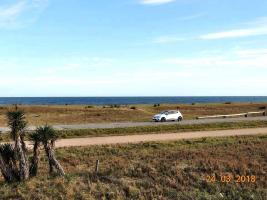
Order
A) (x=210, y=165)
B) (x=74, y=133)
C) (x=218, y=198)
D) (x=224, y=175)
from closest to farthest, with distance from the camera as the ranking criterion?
1. (x=218, y=198)
2. (x=224, y=175)
3. (x=210, y=165)
4. (x=74, y=133)

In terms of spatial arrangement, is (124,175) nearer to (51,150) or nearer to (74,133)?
(51,150)

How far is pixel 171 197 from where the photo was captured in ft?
49.9

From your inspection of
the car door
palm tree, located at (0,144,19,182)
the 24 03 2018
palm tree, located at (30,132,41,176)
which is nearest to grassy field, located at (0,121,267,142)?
the car door

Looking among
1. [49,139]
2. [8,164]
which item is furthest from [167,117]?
[8,164]

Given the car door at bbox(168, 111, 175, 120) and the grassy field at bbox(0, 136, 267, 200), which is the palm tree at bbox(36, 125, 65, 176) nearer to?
the grassy field at bbox(0, 136, 267, 200)

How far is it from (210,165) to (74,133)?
69.7ft

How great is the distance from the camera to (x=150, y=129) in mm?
42812

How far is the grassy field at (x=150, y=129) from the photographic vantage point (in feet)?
126

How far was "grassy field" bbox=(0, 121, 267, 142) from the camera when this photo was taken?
38.4m

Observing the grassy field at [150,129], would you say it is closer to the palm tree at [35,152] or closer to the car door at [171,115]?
the car door at [171,115]

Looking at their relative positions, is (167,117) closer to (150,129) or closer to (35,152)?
(150,129)

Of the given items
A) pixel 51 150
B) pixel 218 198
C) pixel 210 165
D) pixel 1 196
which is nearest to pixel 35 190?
pixel 1 196

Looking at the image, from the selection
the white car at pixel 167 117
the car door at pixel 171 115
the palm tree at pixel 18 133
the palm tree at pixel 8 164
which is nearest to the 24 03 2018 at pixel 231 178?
the palm tree at pixel 18 133

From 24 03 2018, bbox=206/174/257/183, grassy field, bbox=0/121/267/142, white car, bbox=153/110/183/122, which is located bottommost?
grassy field, bbox=0/121/267/142
